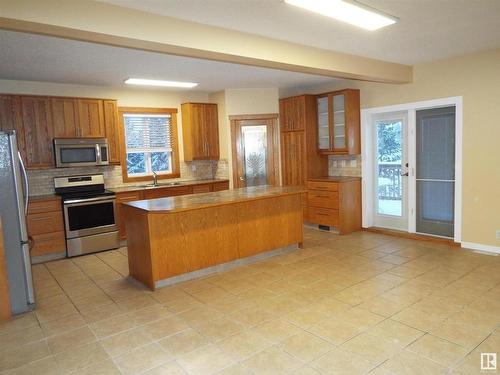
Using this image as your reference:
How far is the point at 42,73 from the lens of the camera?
480cm


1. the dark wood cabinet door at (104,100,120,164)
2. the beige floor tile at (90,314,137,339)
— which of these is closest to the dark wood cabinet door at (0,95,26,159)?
the dark wood cabinet door at (104,100,120,164)

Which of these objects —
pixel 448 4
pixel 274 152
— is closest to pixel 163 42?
pixel 448 4

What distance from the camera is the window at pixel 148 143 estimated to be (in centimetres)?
630

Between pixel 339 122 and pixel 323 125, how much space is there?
14.4 inches

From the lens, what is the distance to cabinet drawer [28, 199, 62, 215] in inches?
195

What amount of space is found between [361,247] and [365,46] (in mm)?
2683

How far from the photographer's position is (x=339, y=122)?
6.11 metres

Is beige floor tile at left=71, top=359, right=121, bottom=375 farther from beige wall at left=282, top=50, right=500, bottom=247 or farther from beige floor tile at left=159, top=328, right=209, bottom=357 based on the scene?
beige wall at left=282, top=50, right=500, bottom=247

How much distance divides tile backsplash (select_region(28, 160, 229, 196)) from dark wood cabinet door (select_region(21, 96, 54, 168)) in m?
0.27

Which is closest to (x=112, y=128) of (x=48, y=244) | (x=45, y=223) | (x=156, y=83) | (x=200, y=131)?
(x=156, y=83)

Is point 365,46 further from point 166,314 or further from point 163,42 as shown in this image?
point 166,314

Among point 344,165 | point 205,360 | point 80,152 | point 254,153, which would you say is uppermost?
point 80,152

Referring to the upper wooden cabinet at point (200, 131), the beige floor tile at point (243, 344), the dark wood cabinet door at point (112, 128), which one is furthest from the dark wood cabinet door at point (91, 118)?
the beige floor tile at point (243, 344)

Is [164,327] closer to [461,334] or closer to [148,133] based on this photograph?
[461,334]
